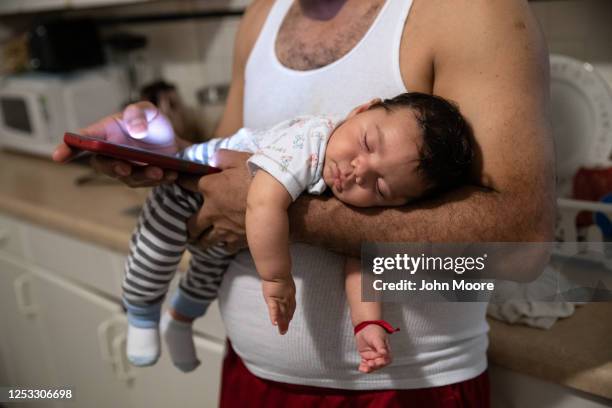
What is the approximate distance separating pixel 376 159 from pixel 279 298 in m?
0.21

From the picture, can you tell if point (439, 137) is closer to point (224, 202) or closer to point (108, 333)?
point (224, 202)

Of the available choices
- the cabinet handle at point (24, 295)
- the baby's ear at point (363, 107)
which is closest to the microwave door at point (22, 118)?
the cabinet handle at point (24, 295)

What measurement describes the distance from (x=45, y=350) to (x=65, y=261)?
0.45 m

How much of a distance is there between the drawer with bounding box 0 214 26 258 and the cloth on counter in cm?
147

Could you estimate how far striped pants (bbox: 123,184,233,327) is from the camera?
0.83 meters

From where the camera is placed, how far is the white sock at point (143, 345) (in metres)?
0.93

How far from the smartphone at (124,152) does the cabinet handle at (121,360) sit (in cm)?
91

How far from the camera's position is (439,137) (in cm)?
65

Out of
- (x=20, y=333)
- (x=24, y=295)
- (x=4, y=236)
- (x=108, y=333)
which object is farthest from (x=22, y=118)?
(x=108, y=333)

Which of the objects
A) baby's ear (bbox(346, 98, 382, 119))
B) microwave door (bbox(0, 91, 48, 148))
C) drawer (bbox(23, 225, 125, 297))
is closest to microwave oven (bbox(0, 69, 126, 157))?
microwave door (bbox(0, 91, 48, 148))

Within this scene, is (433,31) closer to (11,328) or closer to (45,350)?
(45,350)

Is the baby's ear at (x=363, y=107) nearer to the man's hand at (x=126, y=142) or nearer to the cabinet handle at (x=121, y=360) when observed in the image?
the man's hand at (x=126, y=142)

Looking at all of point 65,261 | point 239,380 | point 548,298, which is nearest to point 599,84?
point 548,298

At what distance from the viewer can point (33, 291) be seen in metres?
1.79
